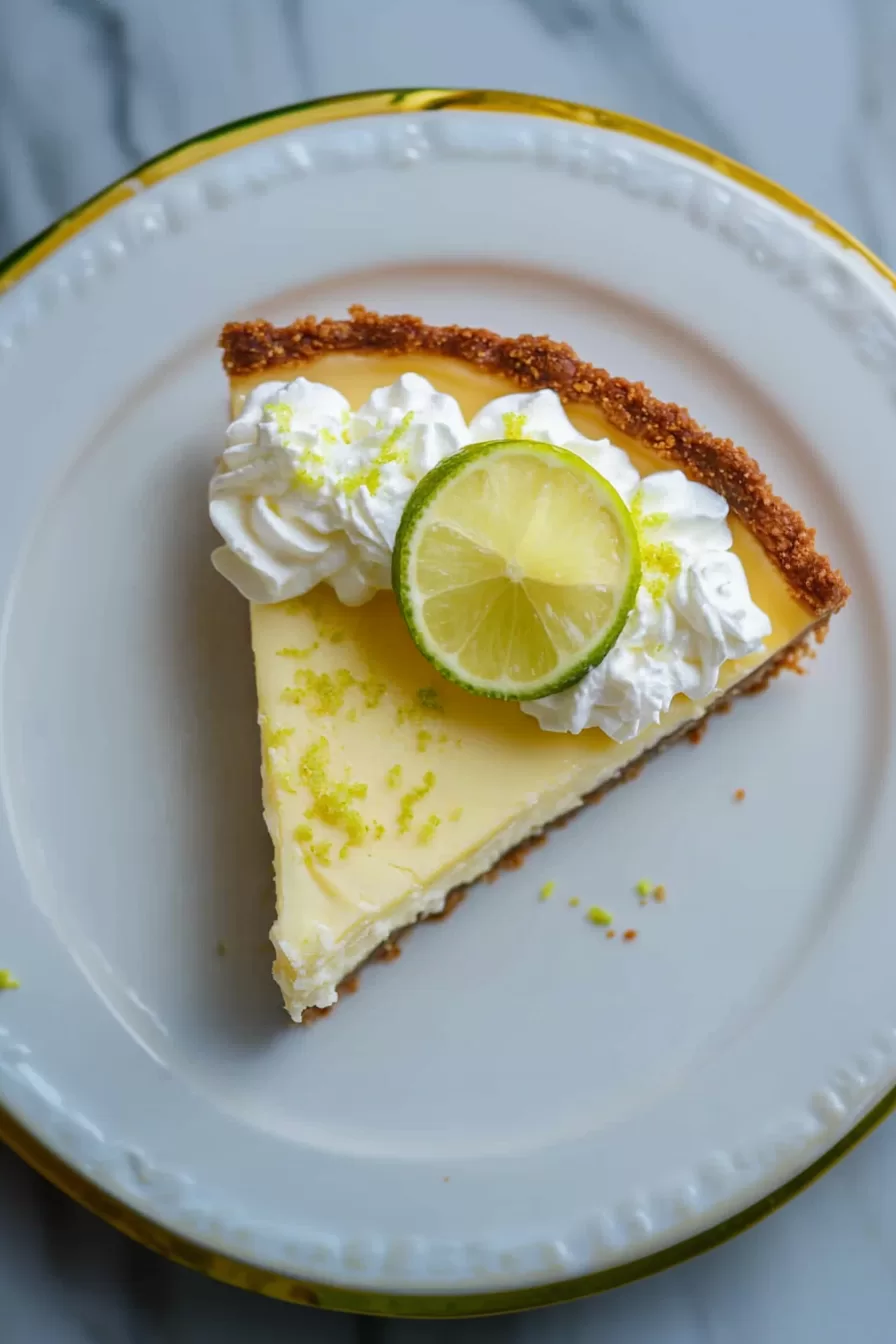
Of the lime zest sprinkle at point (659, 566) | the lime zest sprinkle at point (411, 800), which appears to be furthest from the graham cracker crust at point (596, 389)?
the lime zest sprinkle at point (411, 800)

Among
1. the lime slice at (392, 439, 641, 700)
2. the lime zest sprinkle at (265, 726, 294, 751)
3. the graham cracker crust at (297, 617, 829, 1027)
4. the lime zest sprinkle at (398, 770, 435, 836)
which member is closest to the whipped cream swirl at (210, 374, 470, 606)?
the lime slice at (392, 439, 641, 700)

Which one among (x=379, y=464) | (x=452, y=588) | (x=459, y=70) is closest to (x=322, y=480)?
(x=379, y=464)

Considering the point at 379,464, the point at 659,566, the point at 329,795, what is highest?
the point at 379,464

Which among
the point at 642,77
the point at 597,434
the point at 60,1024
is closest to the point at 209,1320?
the point at 60,1024

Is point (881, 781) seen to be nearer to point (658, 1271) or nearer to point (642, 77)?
point (658, 1271)

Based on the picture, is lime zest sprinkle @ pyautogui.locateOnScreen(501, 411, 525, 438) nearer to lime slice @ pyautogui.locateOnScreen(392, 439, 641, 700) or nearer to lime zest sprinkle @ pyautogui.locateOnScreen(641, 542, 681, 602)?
lime slice @ pyautogui.locateOnScreen(392, 439, 641, 700)

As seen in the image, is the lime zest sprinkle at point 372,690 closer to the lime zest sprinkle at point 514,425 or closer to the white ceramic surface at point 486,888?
the white ceramic surface at point 486,888

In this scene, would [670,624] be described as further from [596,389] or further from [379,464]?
[379,464]
